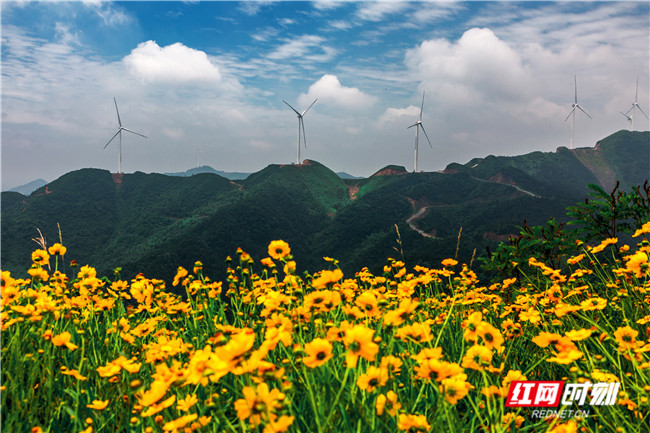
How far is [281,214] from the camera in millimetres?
73688

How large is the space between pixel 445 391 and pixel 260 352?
3.61 ft

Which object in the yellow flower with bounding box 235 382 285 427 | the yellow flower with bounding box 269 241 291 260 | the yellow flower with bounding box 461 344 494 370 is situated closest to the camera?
the yellow flower with bounding box 235 382 285 427

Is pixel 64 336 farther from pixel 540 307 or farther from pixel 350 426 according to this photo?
pixel 540 307

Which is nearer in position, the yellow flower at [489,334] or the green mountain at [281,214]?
the yellow flower at [489,334]

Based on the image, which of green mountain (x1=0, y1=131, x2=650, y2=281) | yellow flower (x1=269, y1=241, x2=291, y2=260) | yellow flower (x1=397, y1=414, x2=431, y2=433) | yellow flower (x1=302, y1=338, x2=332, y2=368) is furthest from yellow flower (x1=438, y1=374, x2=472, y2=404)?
green mountain (x1=0, y1=131, x2=650, y2=281)

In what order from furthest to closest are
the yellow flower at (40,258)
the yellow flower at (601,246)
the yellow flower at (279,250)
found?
the yellow flower at (601,246), the yellow flower at (40,258), the yellow flower at (279,250)

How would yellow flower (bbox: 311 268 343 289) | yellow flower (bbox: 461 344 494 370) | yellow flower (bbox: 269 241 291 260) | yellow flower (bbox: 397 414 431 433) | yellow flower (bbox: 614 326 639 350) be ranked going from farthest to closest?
yellow flower (bbox: 269 241 291 260) → yellow flower (bbox: 311 268 343 289) → yellow flower (bbox: 614 326 639 350) → yellow flower (bbox: 461 344 494 370) → yellow flower (bbox: 397 414 431 433)

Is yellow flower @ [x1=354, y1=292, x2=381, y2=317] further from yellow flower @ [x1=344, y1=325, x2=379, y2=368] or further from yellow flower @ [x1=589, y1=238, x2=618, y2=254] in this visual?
yellow flower @ [x1=589, y1=238, x2=618, y2=254]

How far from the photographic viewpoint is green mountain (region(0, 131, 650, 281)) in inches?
1984

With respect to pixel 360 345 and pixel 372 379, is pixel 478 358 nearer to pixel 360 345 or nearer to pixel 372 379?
pixel 372 379

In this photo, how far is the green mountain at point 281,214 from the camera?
165 feet

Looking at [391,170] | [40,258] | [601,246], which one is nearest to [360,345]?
[40,258]

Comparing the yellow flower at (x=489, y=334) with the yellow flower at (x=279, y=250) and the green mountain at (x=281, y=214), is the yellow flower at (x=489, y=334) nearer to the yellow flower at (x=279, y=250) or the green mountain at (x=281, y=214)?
the yellow flower at (x=279, y=250)

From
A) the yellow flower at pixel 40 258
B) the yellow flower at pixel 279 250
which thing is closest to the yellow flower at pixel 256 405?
the yellow flower at pixel 279 250
